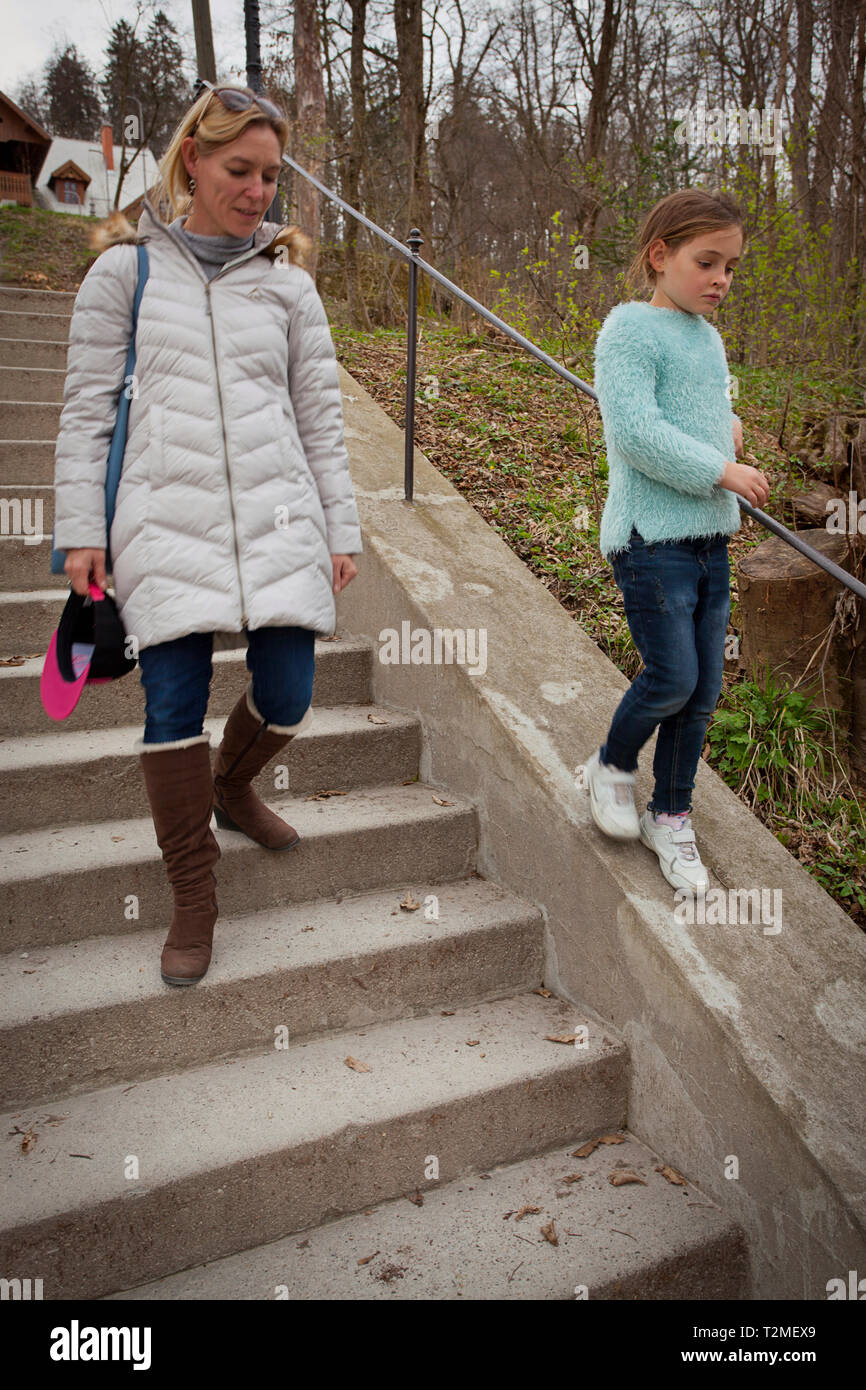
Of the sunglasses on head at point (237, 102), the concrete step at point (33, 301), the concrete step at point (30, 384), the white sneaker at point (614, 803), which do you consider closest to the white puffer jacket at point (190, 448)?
the sunglasses on head at point (237, 102)

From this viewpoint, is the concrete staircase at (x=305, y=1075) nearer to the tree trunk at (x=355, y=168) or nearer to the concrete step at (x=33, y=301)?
the concrete step at (x=33, y=301)

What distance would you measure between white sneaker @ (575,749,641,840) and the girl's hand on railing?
737mm

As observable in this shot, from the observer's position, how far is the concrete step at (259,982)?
2.05 meters

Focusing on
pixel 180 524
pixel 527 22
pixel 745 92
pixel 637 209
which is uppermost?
pixel 527 22

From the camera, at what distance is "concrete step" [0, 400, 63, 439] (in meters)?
4.11

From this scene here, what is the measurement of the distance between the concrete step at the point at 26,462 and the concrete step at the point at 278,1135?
2651mm

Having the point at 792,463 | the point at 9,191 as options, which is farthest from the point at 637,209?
the point at 9,191

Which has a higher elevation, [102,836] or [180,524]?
[180,524]

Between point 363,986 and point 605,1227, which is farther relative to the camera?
point 363,986
